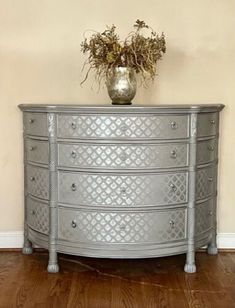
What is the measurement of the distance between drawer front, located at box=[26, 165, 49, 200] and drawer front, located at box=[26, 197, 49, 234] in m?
0.06

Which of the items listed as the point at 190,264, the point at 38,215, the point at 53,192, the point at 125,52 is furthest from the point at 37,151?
the point at 190,264

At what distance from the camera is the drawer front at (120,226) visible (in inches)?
117

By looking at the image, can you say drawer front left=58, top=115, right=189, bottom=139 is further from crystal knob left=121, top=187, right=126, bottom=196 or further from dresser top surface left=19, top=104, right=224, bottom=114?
crystal knob left=121, top=187, right=126, bottom=196

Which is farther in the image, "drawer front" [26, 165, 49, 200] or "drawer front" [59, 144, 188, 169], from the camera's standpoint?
"drawer front" [26, 165, 49, 200]

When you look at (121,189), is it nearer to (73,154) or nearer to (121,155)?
(121,155)

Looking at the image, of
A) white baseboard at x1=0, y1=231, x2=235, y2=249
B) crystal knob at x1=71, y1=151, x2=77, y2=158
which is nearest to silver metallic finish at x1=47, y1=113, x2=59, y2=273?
crystal knob at x1=71, y1=151, x2=77, y2=158

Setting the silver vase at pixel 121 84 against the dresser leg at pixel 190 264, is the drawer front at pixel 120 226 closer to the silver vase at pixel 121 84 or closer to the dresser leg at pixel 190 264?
the dresser leg at pixel 190 264

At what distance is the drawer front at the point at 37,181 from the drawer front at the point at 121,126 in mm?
325

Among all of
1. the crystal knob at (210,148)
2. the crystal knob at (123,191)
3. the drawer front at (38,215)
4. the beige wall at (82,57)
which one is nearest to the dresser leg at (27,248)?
the drawer front at (38,215)

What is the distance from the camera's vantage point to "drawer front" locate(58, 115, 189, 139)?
2889 mm

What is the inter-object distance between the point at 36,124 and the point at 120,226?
0.82 m

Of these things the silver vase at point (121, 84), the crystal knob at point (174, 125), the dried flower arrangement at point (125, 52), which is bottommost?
the crystal knob at point (174, 125)

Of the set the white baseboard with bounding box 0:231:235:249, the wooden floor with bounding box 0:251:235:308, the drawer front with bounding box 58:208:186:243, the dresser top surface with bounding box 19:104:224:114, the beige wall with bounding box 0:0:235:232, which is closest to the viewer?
the wooden floor with bounding box 0:251:235:308

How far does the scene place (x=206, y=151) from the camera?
318 centimetres
